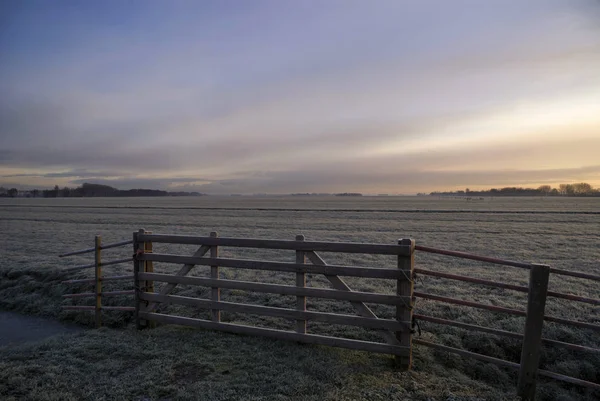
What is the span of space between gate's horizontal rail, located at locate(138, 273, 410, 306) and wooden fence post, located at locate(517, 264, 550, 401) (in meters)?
1.60

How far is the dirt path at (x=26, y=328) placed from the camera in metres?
7.62

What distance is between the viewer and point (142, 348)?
19.8 ft

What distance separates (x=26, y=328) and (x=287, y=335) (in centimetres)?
656

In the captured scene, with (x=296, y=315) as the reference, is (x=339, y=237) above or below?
below

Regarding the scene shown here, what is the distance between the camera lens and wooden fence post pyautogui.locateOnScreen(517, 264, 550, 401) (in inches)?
184

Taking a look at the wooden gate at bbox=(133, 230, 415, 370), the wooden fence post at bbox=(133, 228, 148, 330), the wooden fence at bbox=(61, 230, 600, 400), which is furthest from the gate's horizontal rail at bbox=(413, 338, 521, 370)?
the wooden fence post at bbox=(133, 228, 148, 330)

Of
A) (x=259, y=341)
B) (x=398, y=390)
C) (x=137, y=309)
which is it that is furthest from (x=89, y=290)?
(x=398, y=390)

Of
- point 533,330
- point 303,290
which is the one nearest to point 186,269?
point 303,290

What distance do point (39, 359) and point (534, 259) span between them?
56.2 feet

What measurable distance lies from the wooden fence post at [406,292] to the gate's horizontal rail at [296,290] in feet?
0.32

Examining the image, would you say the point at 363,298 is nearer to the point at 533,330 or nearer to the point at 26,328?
the point at 533,330

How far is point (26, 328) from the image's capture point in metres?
8.20

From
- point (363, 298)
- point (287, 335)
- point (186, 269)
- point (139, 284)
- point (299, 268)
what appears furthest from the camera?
point (139, 284)

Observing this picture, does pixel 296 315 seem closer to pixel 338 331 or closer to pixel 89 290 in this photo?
pixel 338 331
